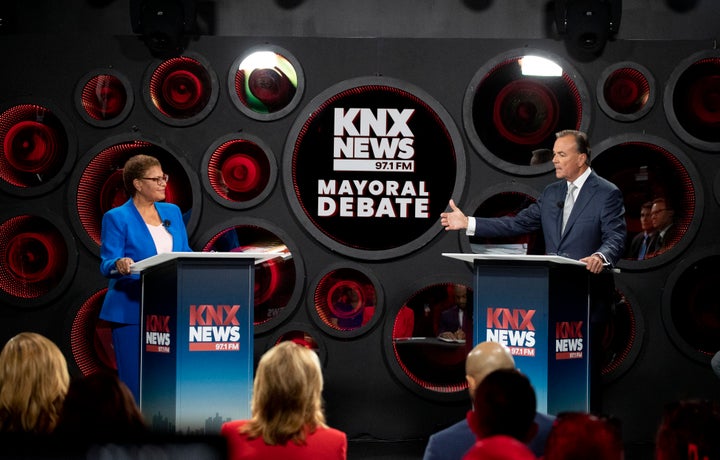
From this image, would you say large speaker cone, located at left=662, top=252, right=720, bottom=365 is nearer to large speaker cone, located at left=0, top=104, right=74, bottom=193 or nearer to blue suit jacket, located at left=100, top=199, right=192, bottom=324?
blue suit jacket, located at left=100, top=199, right=192, bottom=324

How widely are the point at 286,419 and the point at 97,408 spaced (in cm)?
Result: 55

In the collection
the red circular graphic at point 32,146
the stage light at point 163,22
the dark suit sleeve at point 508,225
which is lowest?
the dark suit sleeve at point 508,225

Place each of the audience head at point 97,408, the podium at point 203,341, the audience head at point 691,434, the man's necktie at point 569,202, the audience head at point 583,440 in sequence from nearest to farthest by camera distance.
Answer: the audience head at point 583,440 → the audience head at point 691,434 → the audience head at point 97,408 → the podium at point 203,341 → the man's necktie at point 569,202

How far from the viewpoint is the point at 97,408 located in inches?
85.7

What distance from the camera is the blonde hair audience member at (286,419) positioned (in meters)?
2.47

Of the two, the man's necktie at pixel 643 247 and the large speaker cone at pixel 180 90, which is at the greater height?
the large speaker cone at pixel 180 90

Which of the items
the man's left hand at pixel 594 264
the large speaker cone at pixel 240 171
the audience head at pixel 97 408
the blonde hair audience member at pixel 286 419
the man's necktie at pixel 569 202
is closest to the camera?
the audience head at pixel 97 408

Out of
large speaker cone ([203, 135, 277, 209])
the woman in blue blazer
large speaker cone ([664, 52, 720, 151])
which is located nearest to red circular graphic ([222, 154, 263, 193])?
large speaker cone ([203, 135, 277, 209])

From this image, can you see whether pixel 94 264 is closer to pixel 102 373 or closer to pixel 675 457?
pixel 102 373

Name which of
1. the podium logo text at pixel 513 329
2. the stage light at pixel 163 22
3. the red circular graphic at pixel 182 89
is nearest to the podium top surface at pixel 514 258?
the podium logo text at pixel 513 329

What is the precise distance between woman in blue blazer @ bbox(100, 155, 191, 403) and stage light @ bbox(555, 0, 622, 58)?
2.56m

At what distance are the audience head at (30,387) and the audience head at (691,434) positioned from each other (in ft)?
5.59

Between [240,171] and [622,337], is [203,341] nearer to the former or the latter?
[240,171]

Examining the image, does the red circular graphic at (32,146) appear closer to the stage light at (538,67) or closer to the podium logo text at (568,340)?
the stage light at (538,67)
